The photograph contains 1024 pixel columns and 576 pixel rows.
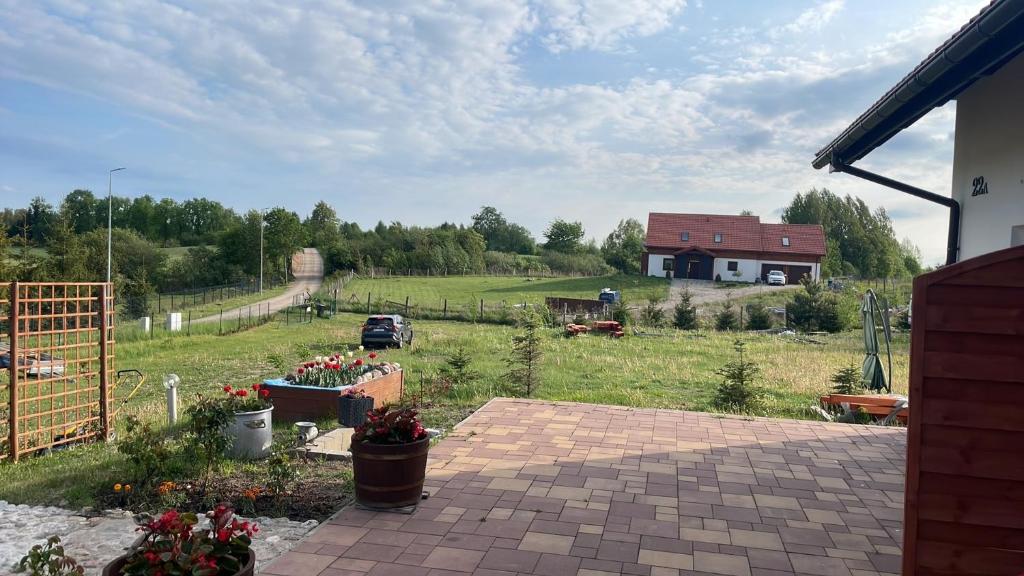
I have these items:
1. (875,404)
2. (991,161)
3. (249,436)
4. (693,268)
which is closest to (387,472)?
(249,436)

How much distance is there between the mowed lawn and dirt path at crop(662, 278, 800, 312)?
90cm

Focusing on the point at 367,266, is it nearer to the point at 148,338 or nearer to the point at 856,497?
the point at 148,338

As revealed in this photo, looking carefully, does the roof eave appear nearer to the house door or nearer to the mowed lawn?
the mowed lawn

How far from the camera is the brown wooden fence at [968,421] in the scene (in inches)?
106

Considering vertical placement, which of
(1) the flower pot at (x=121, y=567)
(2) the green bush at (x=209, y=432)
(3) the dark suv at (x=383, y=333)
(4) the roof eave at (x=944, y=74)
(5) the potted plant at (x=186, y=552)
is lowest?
(3) the dark suv at (x=383, y=333)

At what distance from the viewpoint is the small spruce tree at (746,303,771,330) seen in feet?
85.4

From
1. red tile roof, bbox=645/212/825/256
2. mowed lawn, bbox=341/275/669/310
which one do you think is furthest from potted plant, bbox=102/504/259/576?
red tile roof, bbox=645/212/825/256

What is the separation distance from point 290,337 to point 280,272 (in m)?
41.1

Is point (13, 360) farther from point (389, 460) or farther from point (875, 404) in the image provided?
point (875, 404)

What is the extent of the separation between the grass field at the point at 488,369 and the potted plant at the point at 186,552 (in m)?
3.08

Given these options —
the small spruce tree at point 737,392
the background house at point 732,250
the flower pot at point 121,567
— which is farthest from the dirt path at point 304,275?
the flower pot at point 121,567

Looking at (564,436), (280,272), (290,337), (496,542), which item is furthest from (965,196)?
(280,272)

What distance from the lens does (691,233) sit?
50.2 meters

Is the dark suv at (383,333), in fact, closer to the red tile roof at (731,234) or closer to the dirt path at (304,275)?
the dirt path at (304,275)
